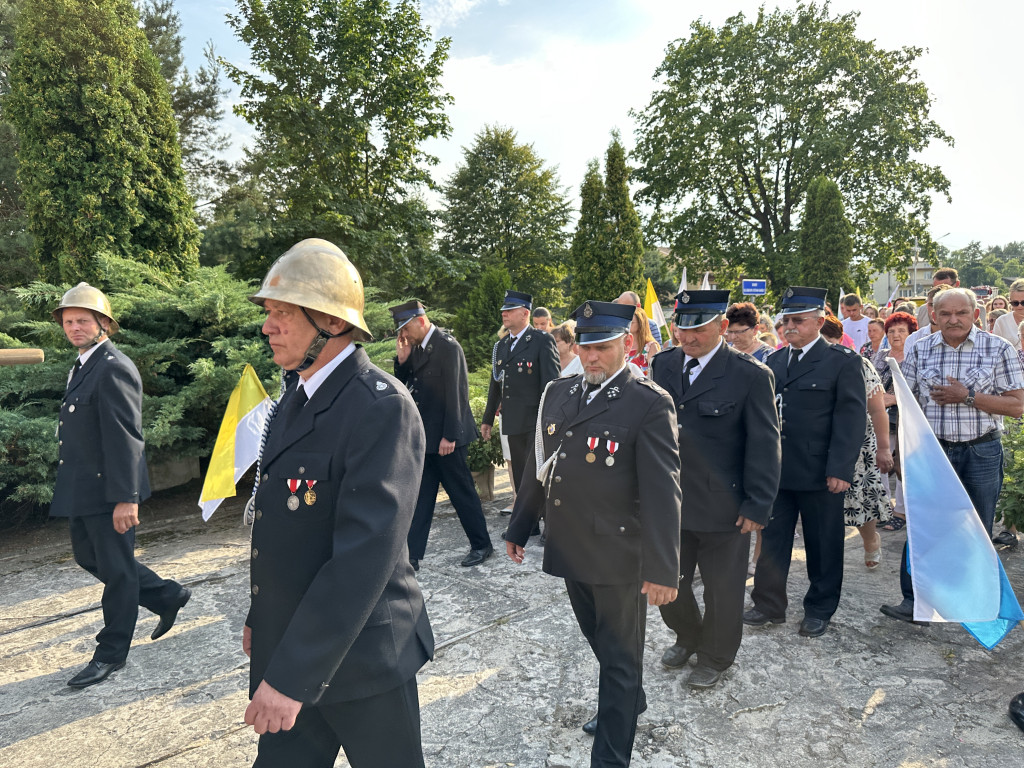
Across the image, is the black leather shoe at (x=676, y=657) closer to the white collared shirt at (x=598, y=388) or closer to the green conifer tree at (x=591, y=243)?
the white collared shirt at (x=598, y=388)

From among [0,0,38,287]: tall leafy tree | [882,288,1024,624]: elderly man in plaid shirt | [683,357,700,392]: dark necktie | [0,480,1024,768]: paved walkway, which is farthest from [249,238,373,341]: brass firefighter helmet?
[0,0,38,287]: tall leafy tree

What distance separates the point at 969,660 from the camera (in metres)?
3.80

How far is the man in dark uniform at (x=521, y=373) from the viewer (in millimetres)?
6172

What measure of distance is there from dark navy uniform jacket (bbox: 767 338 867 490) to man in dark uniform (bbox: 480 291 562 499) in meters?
2.30

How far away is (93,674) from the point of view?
12.2 ft

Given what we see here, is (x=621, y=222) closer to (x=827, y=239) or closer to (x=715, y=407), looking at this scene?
(x=827, y=239)

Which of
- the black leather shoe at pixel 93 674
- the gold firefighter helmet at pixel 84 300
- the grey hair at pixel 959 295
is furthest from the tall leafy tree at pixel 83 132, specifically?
the grey hair at pixel 959 295

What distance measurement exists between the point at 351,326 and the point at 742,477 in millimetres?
2532

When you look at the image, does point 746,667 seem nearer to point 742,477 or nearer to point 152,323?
point 742,477

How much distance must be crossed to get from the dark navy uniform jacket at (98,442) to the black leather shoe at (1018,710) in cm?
464

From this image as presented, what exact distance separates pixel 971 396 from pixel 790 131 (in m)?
26.1

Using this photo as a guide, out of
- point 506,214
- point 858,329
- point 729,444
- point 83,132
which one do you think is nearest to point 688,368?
point 729,444

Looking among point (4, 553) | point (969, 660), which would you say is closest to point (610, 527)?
point (969, 660)

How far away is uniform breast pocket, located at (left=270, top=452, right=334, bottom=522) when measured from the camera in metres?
1.76
